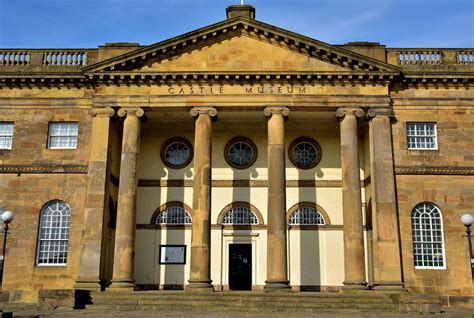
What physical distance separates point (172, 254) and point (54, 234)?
5.86 meters

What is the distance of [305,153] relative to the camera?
28.7m

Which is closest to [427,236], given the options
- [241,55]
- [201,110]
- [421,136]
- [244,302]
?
[421,136]

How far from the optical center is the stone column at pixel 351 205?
2295 cm

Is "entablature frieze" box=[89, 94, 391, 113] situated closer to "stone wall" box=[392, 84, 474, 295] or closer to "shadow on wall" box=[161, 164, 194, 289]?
"stone wall" box=[392, 84, 474, 295]

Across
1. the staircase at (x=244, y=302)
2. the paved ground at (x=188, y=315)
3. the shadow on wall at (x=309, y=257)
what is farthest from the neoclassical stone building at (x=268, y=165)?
the paved ground at (x=188, y=315)

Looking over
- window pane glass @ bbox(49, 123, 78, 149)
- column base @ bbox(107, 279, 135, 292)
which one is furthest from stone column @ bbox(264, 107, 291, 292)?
window pane glass @ bbox(49, 123, 78, 149)

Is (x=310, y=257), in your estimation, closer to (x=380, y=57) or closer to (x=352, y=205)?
(x=352, y=205)

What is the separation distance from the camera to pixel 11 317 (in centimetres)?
1609

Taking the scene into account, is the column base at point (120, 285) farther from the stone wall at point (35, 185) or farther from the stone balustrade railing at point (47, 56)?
the stone balustrade railing at point (47, 56)

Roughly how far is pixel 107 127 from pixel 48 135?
3392 mm

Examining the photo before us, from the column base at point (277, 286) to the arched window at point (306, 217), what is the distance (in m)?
5.50

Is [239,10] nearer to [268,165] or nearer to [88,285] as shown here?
[268,165]

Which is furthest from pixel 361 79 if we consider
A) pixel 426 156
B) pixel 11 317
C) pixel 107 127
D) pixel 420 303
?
pixel 11 317

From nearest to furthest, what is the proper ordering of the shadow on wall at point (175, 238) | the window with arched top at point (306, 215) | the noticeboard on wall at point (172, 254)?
the shadow on wall at point (175, 238), the noticeboard on wall at point (172, 254), the window with arched top at point (306, 215)
